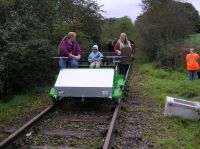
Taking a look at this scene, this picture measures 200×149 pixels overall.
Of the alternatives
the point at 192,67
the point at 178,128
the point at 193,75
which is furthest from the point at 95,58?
the point at 193,75

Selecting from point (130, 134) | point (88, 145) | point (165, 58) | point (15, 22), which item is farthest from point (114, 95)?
point (165, 58)

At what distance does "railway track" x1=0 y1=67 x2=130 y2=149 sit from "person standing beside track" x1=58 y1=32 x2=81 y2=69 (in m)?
1.38


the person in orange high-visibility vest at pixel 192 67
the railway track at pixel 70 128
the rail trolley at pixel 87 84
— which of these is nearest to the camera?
the railway track at pixel 70 128

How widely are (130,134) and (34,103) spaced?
4392mm

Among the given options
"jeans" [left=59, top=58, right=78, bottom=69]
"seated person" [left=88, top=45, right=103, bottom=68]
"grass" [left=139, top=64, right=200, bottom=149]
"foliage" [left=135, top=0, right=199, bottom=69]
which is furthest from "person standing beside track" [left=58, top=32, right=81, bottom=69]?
"foliage" [left=135, top=0, right=199, bottom=69]

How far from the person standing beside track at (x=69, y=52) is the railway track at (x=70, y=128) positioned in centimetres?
138

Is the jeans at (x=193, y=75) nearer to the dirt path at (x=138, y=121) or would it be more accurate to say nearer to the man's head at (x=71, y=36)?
the dirt path at (x=138, y=121)

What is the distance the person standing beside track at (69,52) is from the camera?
12352 mm

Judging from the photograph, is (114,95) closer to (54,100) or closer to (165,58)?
(54,100)

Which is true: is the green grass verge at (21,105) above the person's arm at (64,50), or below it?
below

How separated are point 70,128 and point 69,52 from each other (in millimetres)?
4161

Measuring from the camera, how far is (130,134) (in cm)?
838

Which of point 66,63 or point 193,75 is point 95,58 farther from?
point 193,75

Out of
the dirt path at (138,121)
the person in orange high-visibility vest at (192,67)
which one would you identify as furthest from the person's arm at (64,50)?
the person in orange high-visibility vest at (192,67)
